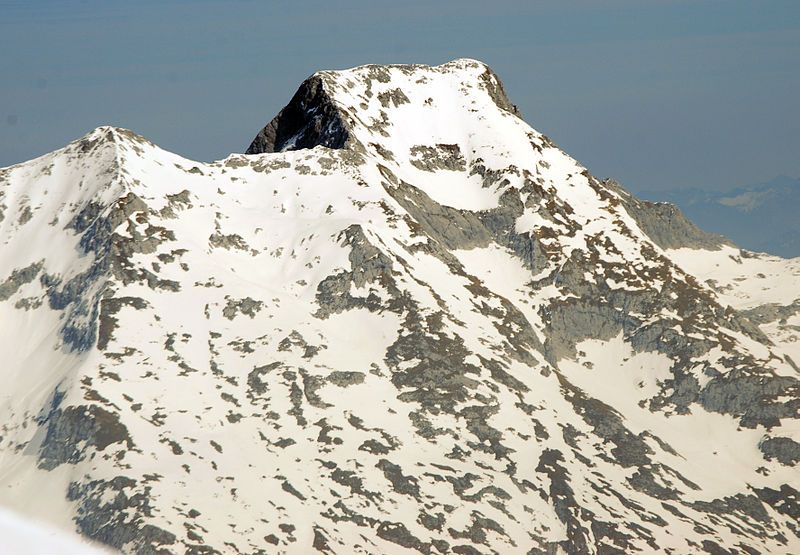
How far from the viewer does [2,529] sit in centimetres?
1468

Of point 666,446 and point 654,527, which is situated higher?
point 666,446

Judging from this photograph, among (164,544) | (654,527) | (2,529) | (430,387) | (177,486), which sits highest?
(430,387)

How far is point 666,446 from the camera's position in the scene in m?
195

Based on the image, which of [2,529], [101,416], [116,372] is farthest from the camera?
[116,372]

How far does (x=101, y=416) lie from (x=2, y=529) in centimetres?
15517

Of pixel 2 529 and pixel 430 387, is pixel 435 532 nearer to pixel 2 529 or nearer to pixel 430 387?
pixel 430 387

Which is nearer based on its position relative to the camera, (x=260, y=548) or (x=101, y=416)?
(x=260, y=548)

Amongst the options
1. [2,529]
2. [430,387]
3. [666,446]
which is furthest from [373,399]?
[2,529]

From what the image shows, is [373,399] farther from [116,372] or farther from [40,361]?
[40,361]

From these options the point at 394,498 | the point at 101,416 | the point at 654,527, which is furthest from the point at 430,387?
the point at 101,416

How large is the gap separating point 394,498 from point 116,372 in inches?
1911

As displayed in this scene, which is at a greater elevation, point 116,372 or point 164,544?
point 116,372

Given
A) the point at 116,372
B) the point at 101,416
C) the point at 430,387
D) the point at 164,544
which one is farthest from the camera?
the point at 430,387

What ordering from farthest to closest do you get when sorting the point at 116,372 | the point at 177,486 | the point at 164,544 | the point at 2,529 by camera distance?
the point at 116,372 < the point at 177,486 < the point at 164,544 < the point at 2,529
